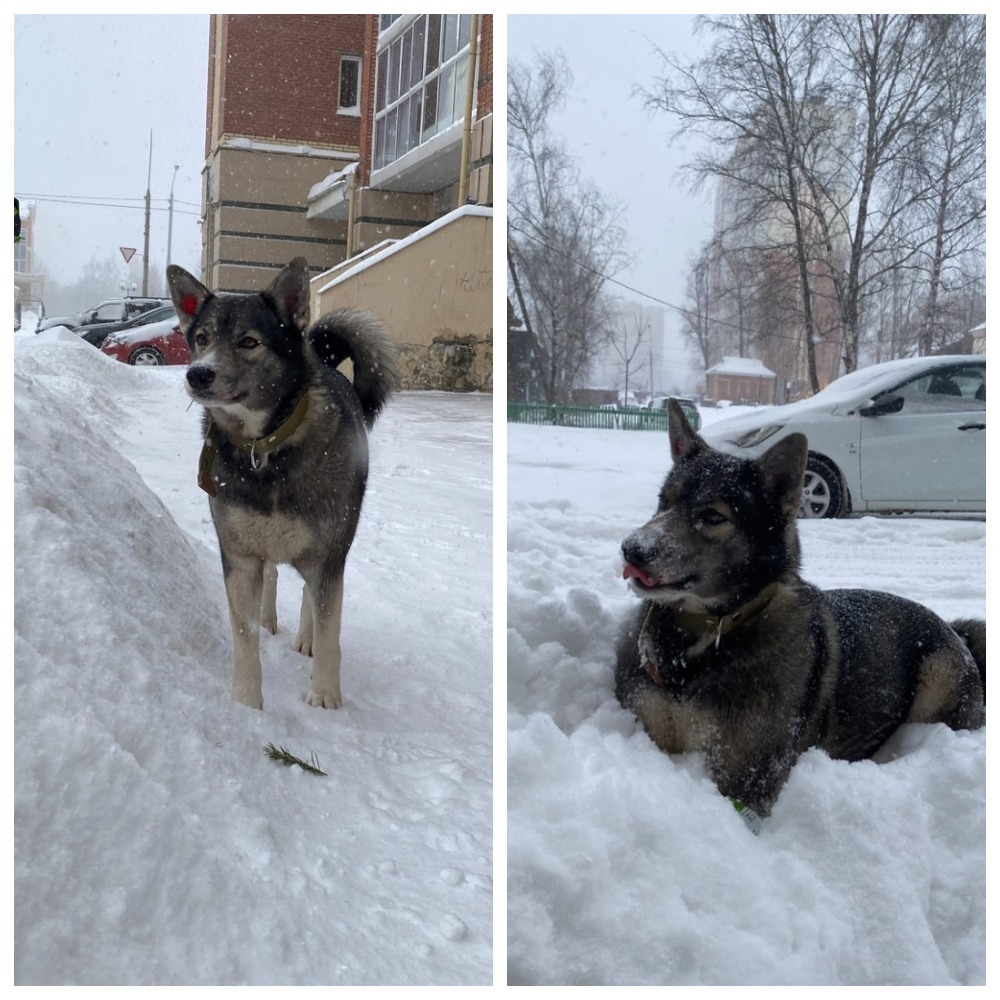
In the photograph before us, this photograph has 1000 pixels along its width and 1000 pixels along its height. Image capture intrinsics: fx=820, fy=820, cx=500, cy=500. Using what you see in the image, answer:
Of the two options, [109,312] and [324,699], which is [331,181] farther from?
[324,699]

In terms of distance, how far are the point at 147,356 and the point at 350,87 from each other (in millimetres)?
1838

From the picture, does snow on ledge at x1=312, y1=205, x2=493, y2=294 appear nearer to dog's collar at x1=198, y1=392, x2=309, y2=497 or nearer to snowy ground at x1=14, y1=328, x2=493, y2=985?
snowy ground at x1=14, y1=328, x2=493, y2=985

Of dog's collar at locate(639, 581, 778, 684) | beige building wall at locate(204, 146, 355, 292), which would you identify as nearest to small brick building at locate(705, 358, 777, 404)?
dog's collar at locate(639, 581, 778, 684)

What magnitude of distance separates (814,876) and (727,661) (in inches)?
Result: 16.6

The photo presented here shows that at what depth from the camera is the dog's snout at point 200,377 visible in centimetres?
139

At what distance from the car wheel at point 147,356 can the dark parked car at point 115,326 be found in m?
0.07

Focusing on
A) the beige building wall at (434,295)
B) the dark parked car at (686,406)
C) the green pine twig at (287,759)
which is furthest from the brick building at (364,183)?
the green pine twig at (287,759)

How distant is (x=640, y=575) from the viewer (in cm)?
147

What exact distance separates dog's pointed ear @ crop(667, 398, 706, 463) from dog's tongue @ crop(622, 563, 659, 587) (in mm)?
280

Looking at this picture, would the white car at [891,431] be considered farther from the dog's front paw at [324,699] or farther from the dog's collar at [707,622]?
the dog's front paw at [324,699]

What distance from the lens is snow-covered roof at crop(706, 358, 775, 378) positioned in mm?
1689

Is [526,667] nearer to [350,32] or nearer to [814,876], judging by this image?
[814,876]
